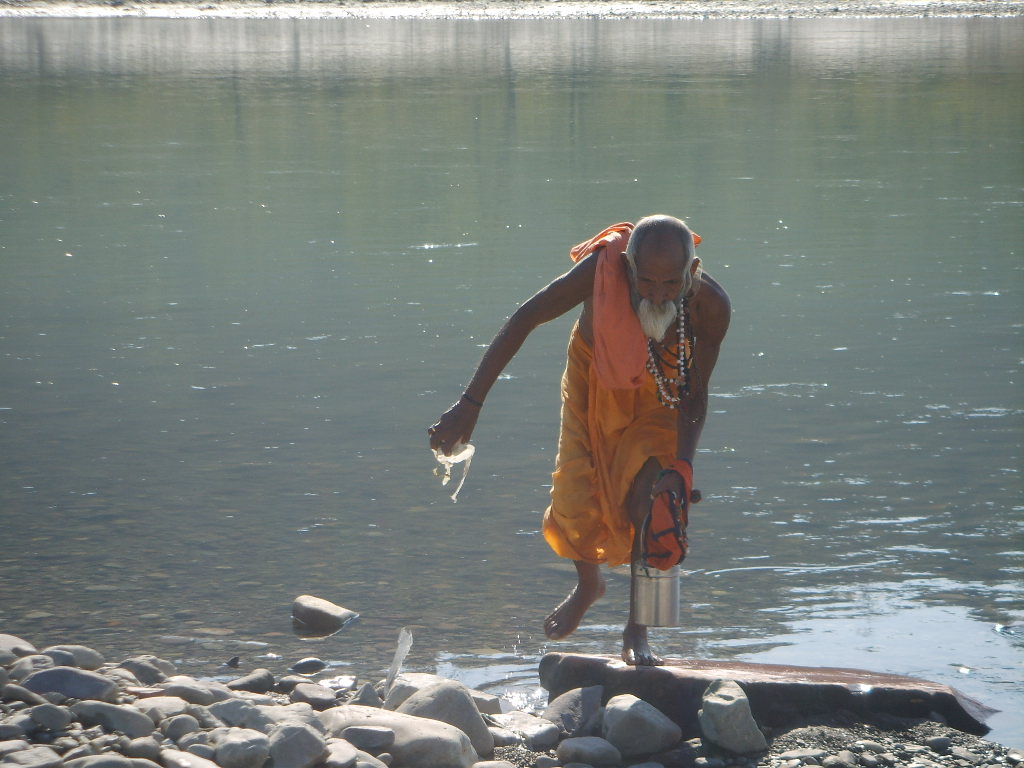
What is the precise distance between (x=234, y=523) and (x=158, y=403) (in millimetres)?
2181

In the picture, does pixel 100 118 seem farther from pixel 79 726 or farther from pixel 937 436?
pixel 79 726

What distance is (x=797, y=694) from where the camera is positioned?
4.76 metres

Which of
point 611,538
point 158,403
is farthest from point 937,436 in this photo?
point 158,403

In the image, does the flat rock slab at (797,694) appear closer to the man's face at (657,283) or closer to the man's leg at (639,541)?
the man's leg at (639,541)

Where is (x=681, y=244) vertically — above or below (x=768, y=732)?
above

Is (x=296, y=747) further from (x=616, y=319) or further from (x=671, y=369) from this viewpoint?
(x=671, y=369)

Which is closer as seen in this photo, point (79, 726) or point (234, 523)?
point (79, 726)

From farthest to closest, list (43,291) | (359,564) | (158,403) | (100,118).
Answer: (100,118), (43,291), (158,403), (359,564)

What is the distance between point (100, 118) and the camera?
27.4m

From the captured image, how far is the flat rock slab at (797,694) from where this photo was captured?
4750mm

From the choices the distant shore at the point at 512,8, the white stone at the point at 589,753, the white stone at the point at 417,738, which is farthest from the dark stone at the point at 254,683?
the distant shore at the point at 512,8

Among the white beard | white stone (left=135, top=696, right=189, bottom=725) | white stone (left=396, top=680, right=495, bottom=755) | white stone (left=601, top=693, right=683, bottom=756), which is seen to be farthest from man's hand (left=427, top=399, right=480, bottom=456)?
white stone (left=135, top=696, right=189, bottom=725)

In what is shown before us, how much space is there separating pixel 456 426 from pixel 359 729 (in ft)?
3.23

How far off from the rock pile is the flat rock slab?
0.12 metres
